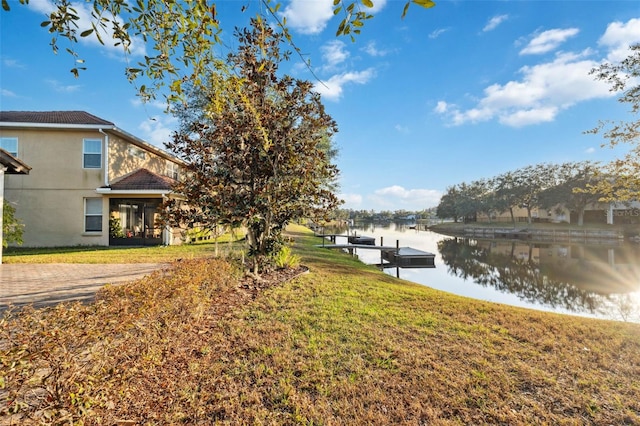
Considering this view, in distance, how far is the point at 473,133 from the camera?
63.4 ft

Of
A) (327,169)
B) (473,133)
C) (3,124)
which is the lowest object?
(327,169)

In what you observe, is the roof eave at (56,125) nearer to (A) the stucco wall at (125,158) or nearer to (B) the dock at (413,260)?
(A) the stucco wall at (125,158)

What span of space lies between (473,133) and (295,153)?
16.6 meters

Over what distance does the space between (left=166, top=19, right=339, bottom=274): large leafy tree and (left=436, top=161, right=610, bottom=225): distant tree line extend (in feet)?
112

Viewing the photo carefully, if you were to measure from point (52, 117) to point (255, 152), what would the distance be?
1400 cm

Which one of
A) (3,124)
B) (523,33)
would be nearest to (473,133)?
(523,33)

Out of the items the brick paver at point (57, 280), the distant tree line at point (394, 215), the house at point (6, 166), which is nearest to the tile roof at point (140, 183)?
the house at point (6, 166)

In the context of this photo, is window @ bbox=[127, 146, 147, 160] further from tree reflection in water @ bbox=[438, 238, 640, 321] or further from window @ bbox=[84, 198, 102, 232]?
tree reflection in water @ bbox=[438, 238, 640, 321]

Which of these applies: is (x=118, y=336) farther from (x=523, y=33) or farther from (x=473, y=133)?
(x=473, y=133)

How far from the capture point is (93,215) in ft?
45.5

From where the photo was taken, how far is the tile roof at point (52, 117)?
13359mm

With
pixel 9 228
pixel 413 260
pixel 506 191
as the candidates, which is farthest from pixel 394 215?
pixel 9 228

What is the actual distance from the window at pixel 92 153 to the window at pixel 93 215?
1611mm

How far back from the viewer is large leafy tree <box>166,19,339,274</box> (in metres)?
6.55
